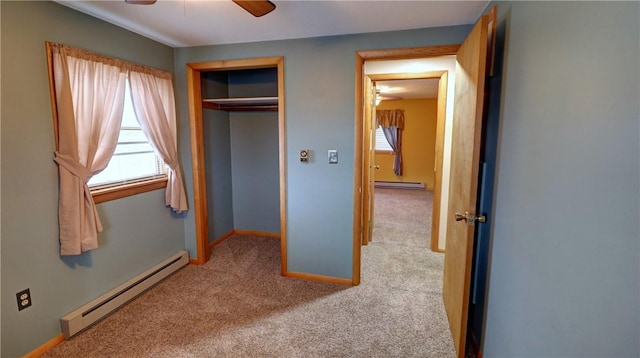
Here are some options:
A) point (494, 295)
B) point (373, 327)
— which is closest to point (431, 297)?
point (373, 327)

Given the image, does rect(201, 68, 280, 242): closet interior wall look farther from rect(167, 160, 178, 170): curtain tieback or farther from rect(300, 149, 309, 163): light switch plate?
rect(300, 149, 309, 163): light switch plate

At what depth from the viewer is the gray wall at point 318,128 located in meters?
2.62

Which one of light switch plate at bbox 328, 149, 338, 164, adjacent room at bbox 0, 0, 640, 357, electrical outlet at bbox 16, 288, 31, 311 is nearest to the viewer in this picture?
adjacent room at bbox 0, 0, 640, 357

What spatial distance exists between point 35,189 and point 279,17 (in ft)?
6.38

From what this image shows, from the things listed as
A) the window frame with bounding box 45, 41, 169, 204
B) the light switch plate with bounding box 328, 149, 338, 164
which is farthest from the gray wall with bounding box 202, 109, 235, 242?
the light switch plate with bounding box 328, 149, 338, 164

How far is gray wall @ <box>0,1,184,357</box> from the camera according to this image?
69.3 inches

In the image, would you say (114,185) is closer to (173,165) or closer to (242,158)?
(173,165)

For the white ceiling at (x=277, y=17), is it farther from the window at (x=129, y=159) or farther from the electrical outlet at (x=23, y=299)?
the electrical outlet at (x=23, y=299)

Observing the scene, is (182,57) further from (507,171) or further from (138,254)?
(507,171)

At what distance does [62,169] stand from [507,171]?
106 inches

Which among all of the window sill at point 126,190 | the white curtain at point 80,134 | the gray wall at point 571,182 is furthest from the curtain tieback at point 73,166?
the gray wall at point 571,182

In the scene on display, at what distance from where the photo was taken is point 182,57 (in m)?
3.00

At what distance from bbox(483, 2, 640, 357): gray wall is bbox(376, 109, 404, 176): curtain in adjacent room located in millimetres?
6194

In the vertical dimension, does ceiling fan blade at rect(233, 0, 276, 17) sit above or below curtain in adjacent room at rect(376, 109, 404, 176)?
above
